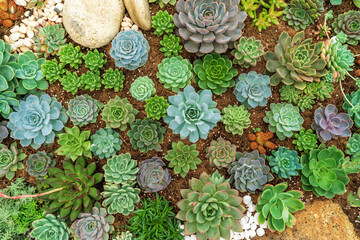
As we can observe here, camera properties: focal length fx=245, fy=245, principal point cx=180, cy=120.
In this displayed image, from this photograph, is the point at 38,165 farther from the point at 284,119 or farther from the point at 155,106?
the point at 284,119

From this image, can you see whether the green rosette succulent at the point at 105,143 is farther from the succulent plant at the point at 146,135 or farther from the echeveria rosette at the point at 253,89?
the echeveria rosette at the point at 253,89

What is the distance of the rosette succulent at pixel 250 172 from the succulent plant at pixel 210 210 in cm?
17

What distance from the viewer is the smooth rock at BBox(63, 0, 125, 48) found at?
263cm

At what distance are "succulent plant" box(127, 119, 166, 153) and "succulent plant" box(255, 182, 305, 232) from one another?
1241 millimetres

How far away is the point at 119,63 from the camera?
2.58 metres

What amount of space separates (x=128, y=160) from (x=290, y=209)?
1.80 meters

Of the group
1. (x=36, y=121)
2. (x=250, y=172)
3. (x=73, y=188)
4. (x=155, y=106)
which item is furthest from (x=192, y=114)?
(x=36, y=121)

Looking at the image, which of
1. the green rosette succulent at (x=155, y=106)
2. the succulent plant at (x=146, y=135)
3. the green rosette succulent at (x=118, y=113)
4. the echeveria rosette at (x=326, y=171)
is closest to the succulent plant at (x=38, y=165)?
the green rosette succulent at (x=118, y=113)

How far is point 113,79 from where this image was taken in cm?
267

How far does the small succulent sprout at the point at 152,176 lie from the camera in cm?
251

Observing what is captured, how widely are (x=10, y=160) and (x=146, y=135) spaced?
1.51 metres

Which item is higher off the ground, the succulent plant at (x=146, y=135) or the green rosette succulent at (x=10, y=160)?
the succulent plant at (x=146, y=135)

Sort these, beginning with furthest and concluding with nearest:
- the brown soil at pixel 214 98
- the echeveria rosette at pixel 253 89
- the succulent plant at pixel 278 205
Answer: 1. the brown soil at pixel 214 98
2. the echeveria rosette at pixel 253 89
3. the succulent plant at pixel 278 205

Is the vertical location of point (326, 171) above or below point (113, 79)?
below
